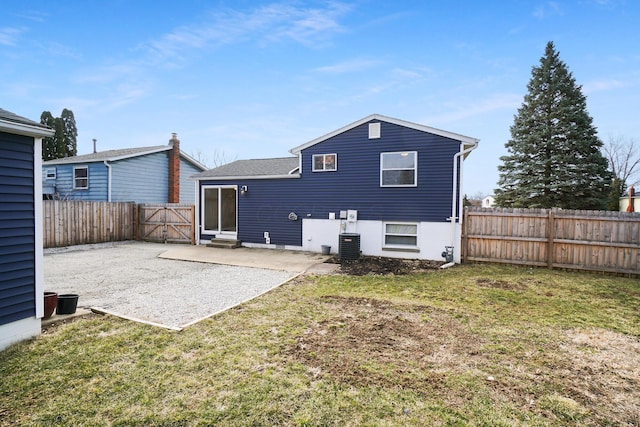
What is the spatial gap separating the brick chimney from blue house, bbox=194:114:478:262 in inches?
277

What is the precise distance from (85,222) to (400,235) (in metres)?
13.0

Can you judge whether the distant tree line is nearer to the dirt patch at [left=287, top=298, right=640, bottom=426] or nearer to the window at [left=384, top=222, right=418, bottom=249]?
the window at [left=384, top=222, right=418, bottom=249]

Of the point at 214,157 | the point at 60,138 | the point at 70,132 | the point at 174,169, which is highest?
the point at 70,132

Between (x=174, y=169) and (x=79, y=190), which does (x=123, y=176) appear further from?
(x=174, y=169)

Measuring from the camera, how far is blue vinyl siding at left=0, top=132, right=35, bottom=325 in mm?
3729

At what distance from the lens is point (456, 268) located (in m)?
9.17

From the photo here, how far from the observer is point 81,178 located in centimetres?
1689

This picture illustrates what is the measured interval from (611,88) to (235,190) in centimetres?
1962

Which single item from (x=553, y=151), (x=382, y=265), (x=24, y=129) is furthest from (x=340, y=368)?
(x=553, y=151)

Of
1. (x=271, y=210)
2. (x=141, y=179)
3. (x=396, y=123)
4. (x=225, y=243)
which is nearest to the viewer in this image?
(x=396, y=123)

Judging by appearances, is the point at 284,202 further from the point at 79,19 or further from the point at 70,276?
the point at 79,19

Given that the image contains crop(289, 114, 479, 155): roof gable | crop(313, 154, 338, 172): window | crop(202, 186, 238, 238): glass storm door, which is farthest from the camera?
crop(202, 186, 238, 238): glass storm door

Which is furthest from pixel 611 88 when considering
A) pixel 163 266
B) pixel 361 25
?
pixel 163 266

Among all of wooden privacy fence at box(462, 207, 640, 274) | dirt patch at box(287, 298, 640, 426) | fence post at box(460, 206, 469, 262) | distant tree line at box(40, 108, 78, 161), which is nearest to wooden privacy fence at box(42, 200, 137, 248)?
dirt patch at box(287, 298, 640, 426)
